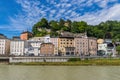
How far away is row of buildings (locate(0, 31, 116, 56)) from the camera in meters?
75.6

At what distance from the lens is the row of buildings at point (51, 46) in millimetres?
75625

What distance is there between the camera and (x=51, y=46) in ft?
246

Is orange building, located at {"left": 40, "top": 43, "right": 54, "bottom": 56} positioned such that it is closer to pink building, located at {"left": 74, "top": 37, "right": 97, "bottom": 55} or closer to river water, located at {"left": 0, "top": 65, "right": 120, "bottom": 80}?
pink building, located at {"left": 74, "top": 37, "right": 97, "bottom": 55}

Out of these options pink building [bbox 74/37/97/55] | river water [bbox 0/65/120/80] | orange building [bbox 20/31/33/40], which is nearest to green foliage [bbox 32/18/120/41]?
orange building [bbox 20/31/33/40]

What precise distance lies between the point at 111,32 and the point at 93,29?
29.8ft

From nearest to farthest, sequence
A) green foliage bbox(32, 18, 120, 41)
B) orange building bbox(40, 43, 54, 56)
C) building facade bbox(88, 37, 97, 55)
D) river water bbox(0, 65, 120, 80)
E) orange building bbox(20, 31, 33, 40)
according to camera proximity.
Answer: river water bbox(0, 65, 120, 80), orange building bbox(40, 43, 54, 56), building facade bbox(88, 37, 97, 55), orange building bbox(20, 31, 33, 40), green foliage bbox(32, 18, 120, 41)

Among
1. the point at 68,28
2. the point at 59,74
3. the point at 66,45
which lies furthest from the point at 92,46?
the point at 59,74

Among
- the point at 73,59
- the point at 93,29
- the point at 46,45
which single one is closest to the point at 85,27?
the point at 93,29

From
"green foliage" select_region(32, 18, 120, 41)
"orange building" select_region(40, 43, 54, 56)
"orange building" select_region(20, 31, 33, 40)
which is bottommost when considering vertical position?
"orange building" select_region(40, 43, 54, 56)

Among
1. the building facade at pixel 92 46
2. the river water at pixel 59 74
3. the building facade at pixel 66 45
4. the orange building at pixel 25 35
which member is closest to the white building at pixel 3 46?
the orange building at pixel 25 35

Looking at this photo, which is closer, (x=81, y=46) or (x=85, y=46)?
(x=81, y=46)

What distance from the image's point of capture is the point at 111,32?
3873 inches

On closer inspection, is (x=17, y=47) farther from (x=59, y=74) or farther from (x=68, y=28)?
(x=59, y=74)

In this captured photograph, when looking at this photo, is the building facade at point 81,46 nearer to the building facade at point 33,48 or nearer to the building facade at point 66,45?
the building facade at point 66,45
